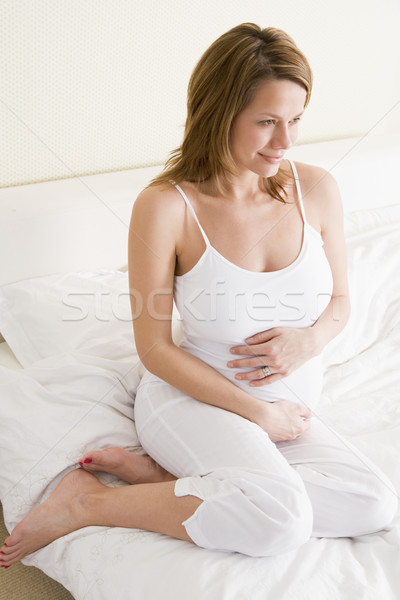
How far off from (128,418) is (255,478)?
15.1 inches

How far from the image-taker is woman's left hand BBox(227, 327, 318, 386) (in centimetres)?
119

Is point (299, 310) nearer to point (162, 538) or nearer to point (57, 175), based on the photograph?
point (162, 538)

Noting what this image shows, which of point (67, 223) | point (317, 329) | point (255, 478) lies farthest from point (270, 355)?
point (67, 223)

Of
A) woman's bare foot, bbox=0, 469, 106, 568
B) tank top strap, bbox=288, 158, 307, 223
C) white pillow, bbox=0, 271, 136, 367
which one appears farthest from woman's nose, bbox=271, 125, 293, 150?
woman's bare foot, bbox=0, 469, 106, 568

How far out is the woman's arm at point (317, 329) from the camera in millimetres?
1195

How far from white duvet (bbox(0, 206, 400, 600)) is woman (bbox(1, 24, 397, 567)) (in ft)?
0.14

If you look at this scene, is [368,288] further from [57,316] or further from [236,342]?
[57,316]

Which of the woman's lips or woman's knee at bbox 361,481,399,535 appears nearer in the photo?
woman's knee at bbox 361,481,399,535

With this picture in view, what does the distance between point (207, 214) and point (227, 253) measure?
94 mm

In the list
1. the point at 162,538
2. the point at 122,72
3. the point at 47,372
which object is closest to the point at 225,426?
the point at 162,538

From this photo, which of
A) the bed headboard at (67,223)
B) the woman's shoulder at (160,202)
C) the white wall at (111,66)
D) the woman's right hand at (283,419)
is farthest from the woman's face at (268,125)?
the white wall at (111,66)

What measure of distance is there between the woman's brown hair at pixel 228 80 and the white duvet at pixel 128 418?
0.45 metres

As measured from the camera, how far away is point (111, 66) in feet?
5.48

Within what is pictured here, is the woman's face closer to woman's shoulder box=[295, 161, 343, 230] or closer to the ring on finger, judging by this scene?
woman's shoulder box=[295, 161, 343, 230]
